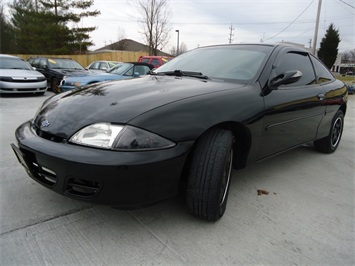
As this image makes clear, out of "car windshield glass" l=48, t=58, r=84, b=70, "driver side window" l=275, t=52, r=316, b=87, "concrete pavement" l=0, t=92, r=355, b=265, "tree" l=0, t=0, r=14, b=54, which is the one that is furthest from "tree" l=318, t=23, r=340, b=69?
"concrete pavement" l=0, t=92, r=355, b=265

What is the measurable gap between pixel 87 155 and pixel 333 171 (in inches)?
117

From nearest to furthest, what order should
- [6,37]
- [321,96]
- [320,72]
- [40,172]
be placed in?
[40,172] < [321,96] < [320,72] < [6,37]

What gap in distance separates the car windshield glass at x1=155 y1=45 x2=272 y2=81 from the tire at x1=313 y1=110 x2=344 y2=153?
181 centimetres

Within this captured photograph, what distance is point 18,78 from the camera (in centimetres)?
835

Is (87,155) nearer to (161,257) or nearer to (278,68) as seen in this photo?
(161,257)

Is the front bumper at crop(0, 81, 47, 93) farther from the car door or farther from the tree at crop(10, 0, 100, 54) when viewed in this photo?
the tree at crop(10, 0, 100, 54)

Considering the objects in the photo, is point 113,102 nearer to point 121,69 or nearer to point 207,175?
point 207,175

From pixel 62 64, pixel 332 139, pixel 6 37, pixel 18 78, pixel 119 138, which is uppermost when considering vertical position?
pixel 6 37

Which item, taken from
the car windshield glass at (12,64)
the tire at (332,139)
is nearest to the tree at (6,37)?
the car windshield glass at (12,64)

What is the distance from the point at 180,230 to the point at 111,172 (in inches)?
28.2

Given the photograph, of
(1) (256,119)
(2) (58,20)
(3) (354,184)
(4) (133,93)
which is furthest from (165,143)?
(2) (58,20)

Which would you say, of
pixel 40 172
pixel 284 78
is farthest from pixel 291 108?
pixel 40 172

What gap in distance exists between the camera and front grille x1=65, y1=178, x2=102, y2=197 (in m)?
1.64

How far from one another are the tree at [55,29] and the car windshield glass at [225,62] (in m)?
25.0
